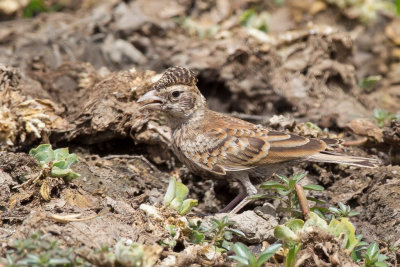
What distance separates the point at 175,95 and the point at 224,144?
757 millimetres

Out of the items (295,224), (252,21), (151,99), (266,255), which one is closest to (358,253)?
(295,224)

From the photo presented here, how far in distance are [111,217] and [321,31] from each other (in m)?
4.86

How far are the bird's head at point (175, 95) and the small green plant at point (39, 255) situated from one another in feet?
8.07

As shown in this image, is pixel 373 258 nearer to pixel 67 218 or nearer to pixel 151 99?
pixel 67 218

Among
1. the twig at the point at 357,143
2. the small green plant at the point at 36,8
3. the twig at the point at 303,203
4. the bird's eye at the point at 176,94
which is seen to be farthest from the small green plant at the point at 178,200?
the small green plant at the point at 36,8

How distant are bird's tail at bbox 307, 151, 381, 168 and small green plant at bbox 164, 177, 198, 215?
4.59 ft

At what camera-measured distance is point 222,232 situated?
5.00 m

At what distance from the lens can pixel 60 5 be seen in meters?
10.7

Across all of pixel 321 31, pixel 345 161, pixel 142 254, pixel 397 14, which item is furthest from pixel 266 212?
pixel 397 14

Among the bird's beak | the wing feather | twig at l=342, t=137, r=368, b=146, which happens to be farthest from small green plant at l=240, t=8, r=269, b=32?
the bird's beak

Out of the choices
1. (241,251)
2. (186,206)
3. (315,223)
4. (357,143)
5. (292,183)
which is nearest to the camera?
(241,251)

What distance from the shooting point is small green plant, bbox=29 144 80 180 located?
5.27 metres

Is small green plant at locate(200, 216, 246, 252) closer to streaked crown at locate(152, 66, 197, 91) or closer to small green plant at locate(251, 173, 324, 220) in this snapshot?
small green plant at locate(251, 173, 324, 220)

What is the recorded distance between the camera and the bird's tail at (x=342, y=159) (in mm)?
5891
